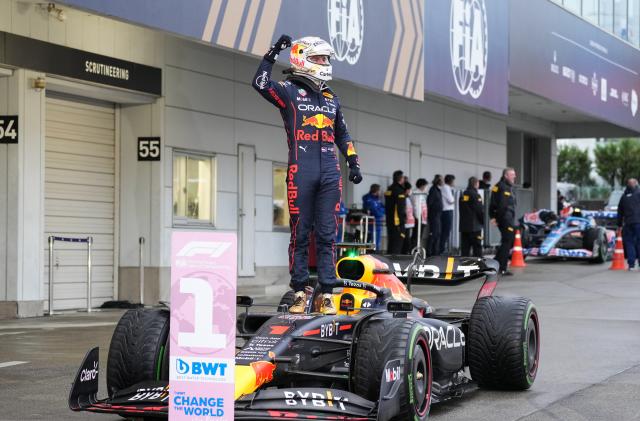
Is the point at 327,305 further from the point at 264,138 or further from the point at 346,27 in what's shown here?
the point at 264,138

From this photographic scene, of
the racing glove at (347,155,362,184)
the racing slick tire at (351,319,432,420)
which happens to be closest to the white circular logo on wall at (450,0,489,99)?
the racing glove at (347,155,362,184)

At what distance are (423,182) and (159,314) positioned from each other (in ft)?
60.6

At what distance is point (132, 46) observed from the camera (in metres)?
17.2

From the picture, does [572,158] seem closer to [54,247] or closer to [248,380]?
[54,247]

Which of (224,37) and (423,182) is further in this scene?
(423,182)

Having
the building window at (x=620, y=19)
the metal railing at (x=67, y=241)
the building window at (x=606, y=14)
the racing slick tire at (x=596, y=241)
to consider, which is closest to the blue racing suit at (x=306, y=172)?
the metal railing at (x=67, y=241)

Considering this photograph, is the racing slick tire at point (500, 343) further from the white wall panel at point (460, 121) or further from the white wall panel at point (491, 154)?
the white wall panel at point (491, 154)

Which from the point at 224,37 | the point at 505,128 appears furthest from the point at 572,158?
the point at 224,37

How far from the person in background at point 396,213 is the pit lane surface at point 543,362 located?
181 inches

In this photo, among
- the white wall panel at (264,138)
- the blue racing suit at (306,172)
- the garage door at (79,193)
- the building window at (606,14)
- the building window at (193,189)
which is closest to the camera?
the blue racing suit at (306,172)

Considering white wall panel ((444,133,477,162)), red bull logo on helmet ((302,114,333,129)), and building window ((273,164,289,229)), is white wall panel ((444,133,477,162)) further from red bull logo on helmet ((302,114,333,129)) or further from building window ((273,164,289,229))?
red bull logo on helmet ((302,114,333,129))

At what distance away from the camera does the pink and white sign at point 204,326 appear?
5.25m

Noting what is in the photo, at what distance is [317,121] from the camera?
8203mm

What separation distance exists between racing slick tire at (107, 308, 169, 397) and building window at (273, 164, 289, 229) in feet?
47.3
